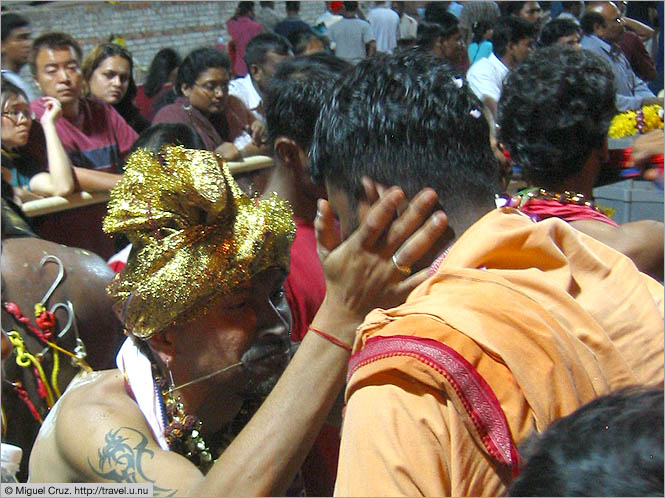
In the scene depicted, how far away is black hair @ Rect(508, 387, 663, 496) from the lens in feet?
2.72

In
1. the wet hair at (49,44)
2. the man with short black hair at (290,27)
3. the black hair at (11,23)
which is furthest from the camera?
the man with short black hair at (290,27)

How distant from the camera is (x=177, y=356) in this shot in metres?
1.86

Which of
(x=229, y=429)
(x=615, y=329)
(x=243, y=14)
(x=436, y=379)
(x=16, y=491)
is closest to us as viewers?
(x=436, y=379)

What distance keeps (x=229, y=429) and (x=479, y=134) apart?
87 centimetres

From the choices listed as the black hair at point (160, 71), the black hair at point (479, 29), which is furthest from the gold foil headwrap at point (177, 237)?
the black hair at point (479, 29)

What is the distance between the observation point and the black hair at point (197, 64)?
4.70 m

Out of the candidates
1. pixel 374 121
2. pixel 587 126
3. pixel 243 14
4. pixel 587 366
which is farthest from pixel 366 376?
pixel 243 14

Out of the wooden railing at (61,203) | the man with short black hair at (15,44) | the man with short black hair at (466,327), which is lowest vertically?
the wooden railing at (61,203)

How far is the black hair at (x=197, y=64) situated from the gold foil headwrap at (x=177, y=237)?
9.53ft

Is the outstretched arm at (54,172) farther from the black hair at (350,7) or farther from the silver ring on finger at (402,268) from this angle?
the black hair at (350,7)

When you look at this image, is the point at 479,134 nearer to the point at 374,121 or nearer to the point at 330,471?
the point at 374,121

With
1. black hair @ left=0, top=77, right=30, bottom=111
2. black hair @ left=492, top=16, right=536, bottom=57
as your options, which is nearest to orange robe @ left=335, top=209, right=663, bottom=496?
black hair @ left=0, top=77, right=30, bottom=111

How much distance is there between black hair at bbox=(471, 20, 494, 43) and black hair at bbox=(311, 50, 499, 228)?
19.8 feet

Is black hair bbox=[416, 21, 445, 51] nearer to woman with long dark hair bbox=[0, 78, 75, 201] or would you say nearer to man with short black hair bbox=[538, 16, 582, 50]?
man with short black hair bbox=[538, 16, 582, 50]
